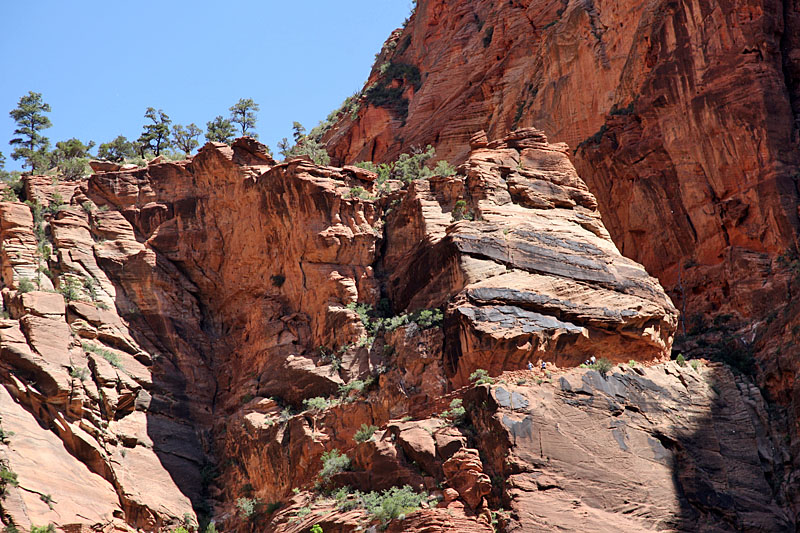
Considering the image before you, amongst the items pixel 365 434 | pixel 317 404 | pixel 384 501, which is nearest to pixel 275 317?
pixel 317 404

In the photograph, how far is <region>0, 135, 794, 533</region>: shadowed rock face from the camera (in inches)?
1500

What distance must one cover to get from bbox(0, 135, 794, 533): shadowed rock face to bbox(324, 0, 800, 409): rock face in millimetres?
5117

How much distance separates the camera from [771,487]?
39031 mm

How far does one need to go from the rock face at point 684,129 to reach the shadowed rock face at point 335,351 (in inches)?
201

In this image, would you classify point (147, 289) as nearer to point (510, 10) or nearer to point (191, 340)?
point (191, 340)

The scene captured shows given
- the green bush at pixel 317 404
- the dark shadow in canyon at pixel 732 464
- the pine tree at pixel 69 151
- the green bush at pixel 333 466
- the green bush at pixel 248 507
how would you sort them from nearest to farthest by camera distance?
1. the dark shadow in canyon at pixel 732 464
2. the green bush at pixel 333 466
3. the green bush at pixel 248 507
4. the green bush at pixel 317 404
5. the pine tree at pixel 69 151

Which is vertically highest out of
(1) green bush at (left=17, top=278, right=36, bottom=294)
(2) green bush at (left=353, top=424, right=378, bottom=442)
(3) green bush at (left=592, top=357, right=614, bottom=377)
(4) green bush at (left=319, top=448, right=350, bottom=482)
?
(1) green bush at (left=17, top=278, right=36, bottom=294)

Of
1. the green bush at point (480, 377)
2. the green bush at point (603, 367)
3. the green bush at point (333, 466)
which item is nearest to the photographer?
the green bush at point (480, 377)

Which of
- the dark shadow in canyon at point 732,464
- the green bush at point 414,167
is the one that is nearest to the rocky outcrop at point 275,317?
the green bush at point 414,167

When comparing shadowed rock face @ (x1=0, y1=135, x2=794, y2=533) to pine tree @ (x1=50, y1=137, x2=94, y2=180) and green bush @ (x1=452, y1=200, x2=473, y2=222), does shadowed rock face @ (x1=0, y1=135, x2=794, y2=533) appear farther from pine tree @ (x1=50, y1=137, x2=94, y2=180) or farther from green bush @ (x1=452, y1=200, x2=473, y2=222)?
pine tree @ (x1=50, y1=137, x2=94, y2=180)

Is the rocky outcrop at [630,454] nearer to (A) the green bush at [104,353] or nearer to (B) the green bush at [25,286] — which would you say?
(A) the green bush at [104,353]

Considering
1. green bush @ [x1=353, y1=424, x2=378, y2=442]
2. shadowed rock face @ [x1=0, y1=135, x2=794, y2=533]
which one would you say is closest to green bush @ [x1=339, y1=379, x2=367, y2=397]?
shadowed rock face @ [x1=0, y1=135, x2=794, y2=533]

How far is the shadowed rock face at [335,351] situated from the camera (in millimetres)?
38094

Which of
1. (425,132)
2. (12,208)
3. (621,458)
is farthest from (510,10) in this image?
(621,458)
